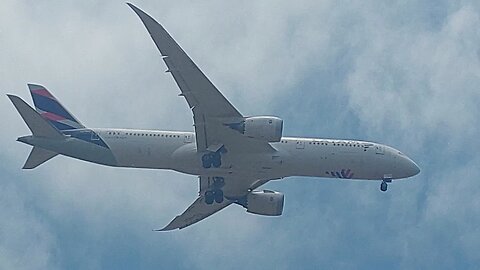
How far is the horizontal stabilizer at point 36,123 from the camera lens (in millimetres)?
71444

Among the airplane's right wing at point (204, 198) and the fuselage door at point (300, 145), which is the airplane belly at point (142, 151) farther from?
the fuselage door at point (300, 145)

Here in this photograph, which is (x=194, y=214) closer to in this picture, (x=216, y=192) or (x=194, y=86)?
(x=216, y=192)

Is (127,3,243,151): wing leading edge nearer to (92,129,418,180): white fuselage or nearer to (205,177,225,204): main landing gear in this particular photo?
(92,129,418,180): white fuselage

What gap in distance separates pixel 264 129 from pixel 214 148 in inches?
163

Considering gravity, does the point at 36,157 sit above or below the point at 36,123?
below

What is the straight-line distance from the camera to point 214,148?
73188 millimetres

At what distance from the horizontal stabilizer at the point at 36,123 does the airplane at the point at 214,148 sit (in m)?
0.06

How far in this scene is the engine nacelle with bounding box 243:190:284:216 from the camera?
80.8 meters

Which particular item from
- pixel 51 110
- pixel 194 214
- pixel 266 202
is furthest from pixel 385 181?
pixel 51 110

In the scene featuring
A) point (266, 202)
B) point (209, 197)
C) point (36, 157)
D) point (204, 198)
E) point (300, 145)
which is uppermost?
point (300, 145)

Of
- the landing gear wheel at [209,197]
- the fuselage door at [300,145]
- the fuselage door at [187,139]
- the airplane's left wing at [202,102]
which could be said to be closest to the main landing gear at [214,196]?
the landing gear wheel at [209,197]

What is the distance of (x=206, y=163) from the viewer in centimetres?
7331

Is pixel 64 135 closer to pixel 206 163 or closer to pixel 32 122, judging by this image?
pixel 32 122

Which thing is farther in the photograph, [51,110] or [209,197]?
[209,197]
